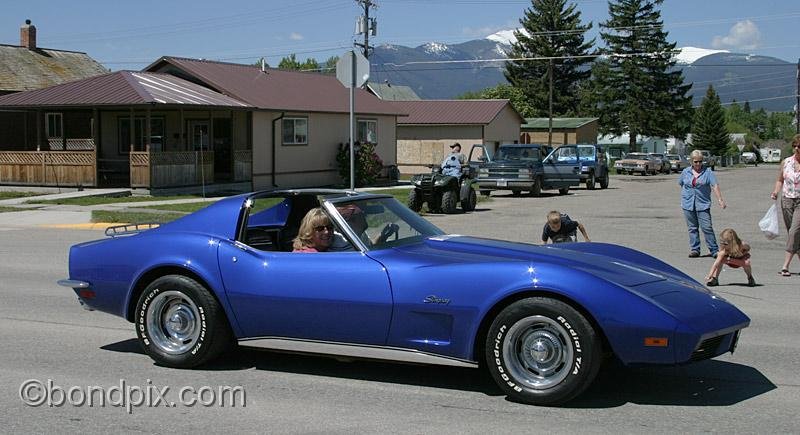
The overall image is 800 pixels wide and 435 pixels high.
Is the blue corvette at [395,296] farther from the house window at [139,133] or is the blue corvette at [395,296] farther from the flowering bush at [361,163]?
the flowering bush at [361,163]

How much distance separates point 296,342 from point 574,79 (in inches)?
3491

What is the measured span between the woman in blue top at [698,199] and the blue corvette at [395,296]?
7.78 metres

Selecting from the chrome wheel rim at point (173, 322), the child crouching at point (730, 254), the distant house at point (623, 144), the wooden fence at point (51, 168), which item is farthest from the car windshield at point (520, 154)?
the distant house at point (623, 144)

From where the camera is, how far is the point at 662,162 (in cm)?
6794

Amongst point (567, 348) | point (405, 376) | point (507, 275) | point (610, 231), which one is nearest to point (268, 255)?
point (405, 376)

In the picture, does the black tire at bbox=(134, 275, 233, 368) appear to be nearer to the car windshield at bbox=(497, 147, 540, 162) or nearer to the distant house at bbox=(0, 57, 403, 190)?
the distant house at bbox=(0, 57, 403, 190)

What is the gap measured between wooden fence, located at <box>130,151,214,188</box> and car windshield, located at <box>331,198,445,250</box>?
23479mm

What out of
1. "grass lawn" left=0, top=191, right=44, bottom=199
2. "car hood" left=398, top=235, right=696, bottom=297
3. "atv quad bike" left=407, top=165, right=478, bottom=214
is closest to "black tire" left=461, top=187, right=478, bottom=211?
"atv quad bike" left=407, top=165, right=478, bottom=214

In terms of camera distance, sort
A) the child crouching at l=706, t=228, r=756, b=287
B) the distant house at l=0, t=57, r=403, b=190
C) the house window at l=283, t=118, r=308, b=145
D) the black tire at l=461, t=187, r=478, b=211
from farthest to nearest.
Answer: the house window at l=283, t=118, r=308, b=145 < the distant house at l=0, t=57, r=403, b=190 < the black tire at l=461, t=187, r=478, b=211 < the child crouching at l=706, t=228, r=756, b=287

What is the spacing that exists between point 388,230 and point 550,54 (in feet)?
282

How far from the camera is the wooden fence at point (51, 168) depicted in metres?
32.3

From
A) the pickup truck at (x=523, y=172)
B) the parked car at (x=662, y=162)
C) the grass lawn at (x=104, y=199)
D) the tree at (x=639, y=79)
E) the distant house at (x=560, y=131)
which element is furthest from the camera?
the tree at (x=639, y=79)

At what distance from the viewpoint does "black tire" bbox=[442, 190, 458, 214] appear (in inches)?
982
